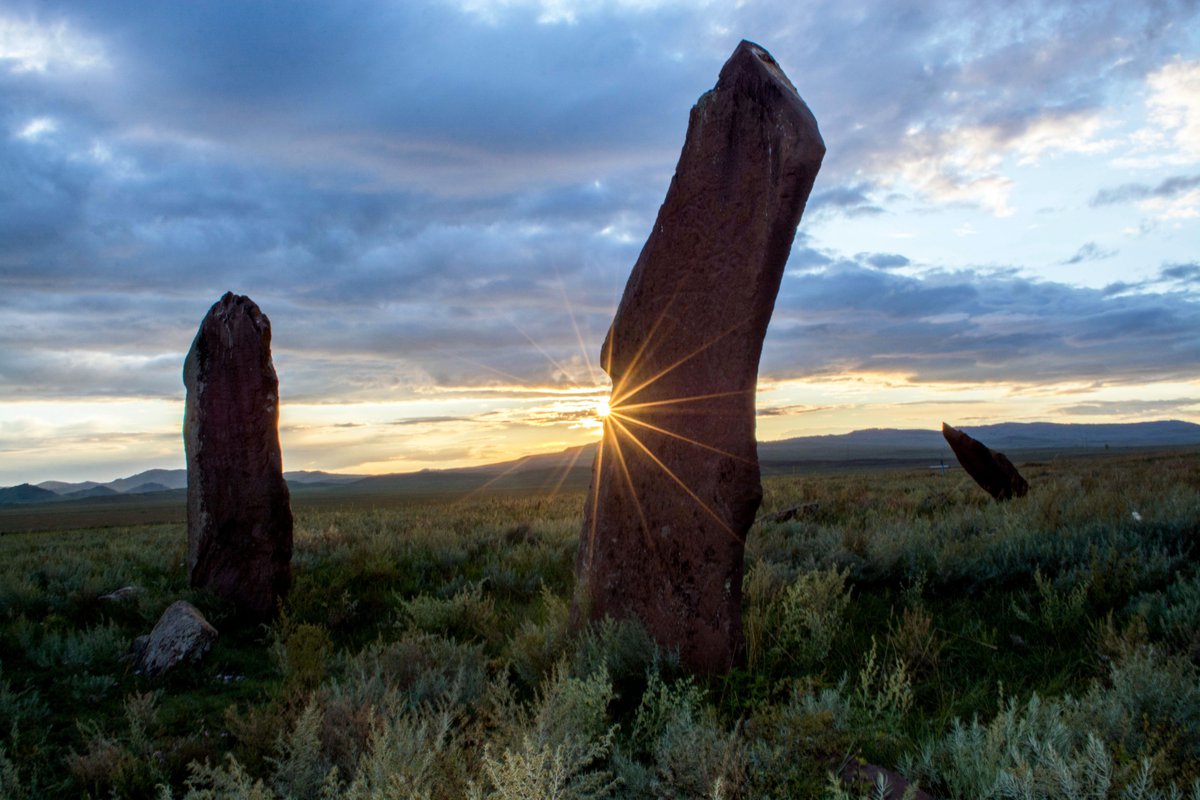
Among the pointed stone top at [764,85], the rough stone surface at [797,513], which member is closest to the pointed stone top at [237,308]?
the pointed stone top at [764,85]

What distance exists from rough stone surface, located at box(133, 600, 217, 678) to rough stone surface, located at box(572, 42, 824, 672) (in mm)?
3519

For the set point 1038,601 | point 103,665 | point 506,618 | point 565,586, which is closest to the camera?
point 1038,601

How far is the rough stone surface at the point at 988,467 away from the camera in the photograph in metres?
12.8

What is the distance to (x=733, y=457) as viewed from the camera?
5.12 m

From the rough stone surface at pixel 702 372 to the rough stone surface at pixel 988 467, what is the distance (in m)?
9.12

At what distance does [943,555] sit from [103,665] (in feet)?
24.7

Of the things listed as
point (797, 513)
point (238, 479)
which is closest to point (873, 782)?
point (238, 479)

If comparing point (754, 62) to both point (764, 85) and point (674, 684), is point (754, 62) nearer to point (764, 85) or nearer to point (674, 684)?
point (764, 85)

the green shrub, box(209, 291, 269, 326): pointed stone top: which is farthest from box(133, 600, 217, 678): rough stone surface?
the green shrub

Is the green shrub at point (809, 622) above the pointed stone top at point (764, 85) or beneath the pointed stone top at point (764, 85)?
beneath

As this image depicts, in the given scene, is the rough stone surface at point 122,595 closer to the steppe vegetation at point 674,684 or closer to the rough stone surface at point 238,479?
the steppe vegetation at point 674,684

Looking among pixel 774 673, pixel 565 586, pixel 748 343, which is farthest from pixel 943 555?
pixel 565 586

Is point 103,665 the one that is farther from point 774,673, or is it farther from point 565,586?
point 774,673

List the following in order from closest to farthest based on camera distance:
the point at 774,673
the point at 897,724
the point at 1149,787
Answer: the point at 1149,787 → the point at 897,724 → the point at 774,673
